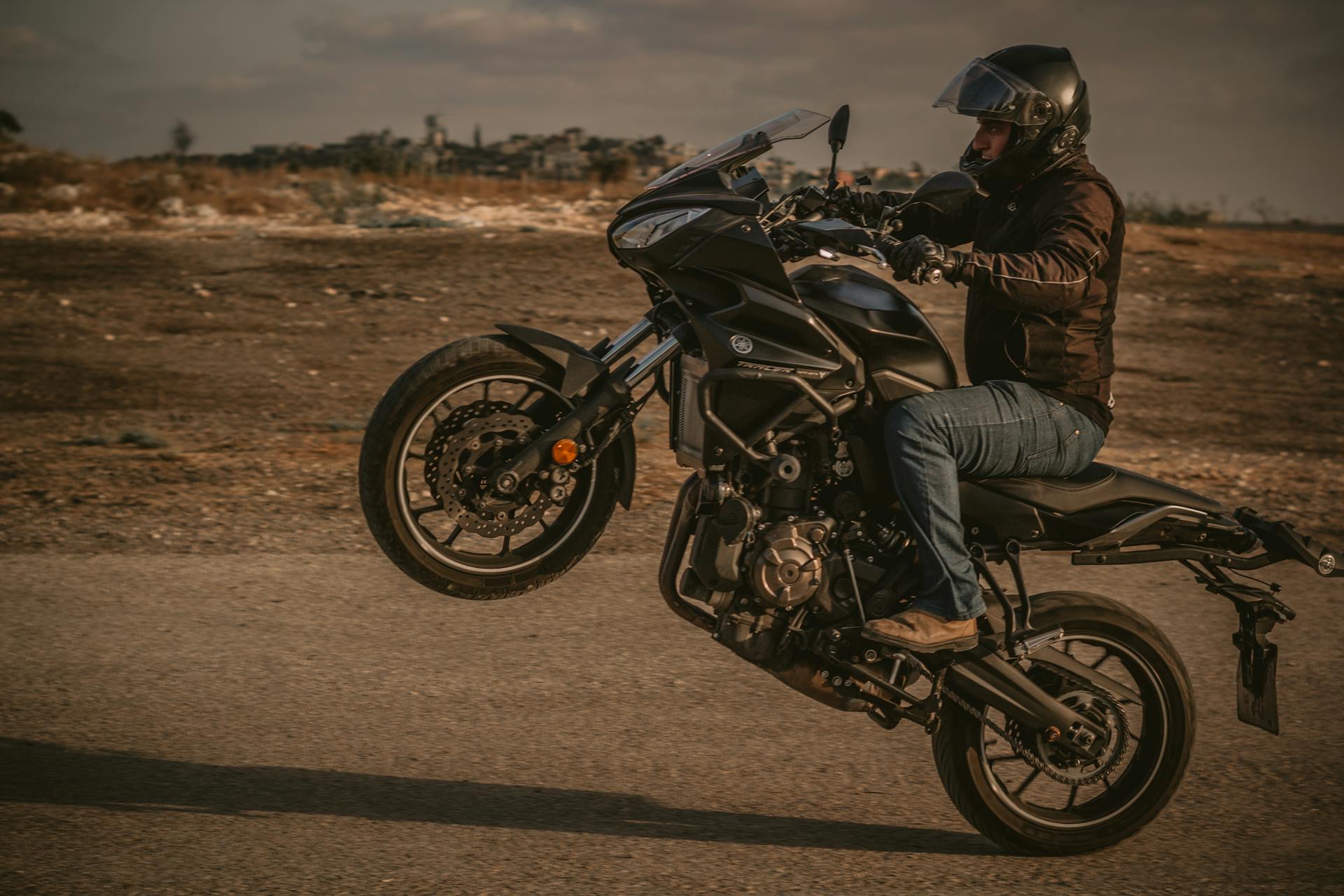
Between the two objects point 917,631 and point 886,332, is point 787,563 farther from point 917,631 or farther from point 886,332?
point 886,332

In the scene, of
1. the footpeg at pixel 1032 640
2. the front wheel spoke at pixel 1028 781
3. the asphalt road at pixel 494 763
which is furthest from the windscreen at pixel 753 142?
the front wheel spoke at pixel 1028 781

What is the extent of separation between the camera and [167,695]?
4746mm

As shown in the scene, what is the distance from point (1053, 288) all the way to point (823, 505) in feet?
3.06

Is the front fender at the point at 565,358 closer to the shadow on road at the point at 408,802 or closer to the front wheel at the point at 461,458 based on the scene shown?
the front wheel at the point at 461,458

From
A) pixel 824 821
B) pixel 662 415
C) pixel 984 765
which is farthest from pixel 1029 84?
pixel 662 415

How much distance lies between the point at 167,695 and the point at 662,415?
640cm

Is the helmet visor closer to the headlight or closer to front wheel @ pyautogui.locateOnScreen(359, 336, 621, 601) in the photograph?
the headlight

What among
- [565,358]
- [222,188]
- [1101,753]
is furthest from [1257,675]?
[222,188]

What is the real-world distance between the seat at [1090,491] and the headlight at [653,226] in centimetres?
120

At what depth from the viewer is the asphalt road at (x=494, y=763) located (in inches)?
147

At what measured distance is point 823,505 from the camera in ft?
13.0

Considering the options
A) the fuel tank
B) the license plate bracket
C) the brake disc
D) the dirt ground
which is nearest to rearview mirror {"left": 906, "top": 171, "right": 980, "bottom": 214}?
the fuel tank

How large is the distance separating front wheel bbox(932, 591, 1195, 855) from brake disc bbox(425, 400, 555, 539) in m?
1.54

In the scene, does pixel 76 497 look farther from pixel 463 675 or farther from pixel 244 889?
pixel 244 889
